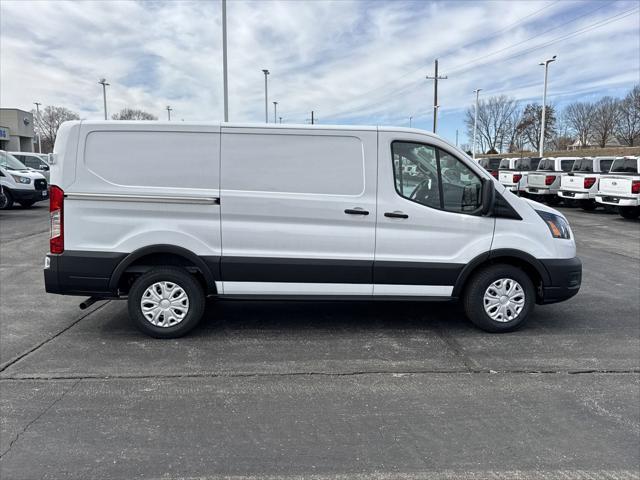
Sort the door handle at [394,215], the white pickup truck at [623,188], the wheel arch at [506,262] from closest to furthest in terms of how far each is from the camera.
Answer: the door handle at [394,215] < the wheel arch at [506,262] < the white pickup truck at [623,188]

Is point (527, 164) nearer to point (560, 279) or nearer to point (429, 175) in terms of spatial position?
point (560, 279)

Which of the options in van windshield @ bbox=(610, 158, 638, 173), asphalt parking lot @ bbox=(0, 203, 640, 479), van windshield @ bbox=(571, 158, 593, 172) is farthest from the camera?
van windshield @ bbox=(571, 158, 593, 172)

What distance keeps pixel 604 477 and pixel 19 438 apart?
11.6 ft

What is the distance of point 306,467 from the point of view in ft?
9.78

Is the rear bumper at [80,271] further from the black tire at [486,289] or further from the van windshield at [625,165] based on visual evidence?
the van windshield at [625,165]

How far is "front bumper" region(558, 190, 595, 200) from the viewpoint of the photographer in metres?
18.6

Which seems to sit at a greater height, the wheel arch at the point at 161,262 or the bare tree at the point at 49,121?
the bare tree at the point at 49,121

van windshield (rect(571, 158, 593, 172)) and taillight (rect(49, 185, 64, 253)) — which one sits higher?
van windshield (rect(571, 158, 593, 172))

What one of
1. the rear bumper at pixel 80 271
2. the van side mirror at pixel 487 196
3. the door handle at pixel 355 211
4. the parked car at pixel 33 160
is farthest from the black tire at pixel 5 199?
the van side mirror at pixel 487 196

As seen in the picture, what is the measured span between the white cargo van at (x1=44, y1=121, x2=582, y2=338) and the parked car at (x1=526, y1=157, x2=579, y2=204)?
16415mm

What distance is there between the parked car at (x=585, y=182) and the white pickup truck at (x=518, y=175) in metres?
1.95

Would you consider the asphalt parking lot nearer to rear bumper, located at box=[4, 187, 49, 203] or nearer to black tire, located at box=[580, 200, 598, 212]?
rear bumper, located at box=[4, 187, 49, 203]

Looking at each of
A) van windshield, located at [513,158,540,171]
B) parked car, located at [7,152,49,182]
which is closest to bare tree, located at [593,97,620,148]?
van windshield, located at [513,158,540,171]

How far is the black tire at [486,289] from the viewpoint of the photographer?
5239 mm
